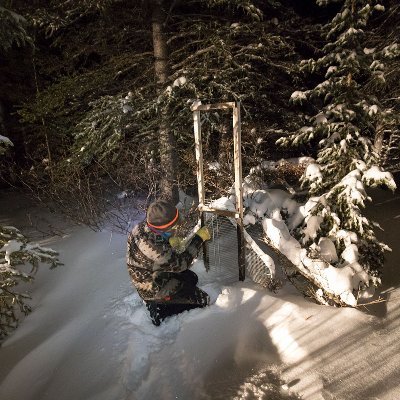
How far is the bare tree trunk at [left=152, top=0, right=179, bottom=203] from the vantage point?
7489 mm

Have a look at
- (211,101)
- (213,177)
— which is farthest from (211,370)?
(211,101)

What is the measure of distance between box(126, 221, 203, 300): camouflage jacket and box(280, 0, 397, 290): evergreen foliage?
200 cm

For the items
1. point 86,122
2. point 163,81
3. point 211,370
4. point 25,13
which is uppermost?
point 25,13

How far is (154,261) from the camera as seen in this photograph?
3717mm

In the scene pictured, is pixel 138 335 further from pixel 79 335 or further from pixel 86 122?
pixel 86 122

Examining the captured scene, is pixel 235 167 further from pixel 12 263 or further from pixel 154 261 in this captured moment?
pixel 12 263

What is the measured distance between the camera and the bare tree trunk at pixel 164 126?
749 cm

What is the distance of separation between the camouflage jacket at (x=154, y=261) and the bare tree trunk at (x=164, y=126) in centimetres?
413

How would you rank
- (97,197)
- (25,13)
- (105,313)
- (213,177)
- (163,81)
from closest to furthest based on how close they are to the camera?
(105,313) → (25,13) → (213,177) → (163,81) → (97,197)

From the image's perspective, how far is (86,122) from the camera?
7234mm

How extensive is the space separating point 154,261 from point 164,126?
469 cm

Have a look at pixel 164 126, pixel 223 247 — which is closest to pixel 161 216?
pixel 223 247

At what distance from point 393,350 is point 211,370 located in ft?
6.12

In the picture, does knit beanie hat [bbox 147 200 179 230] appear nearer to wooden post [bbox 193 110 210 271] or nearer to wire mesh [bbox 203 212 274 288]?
wooden post [bbox 193 110 210 271]
